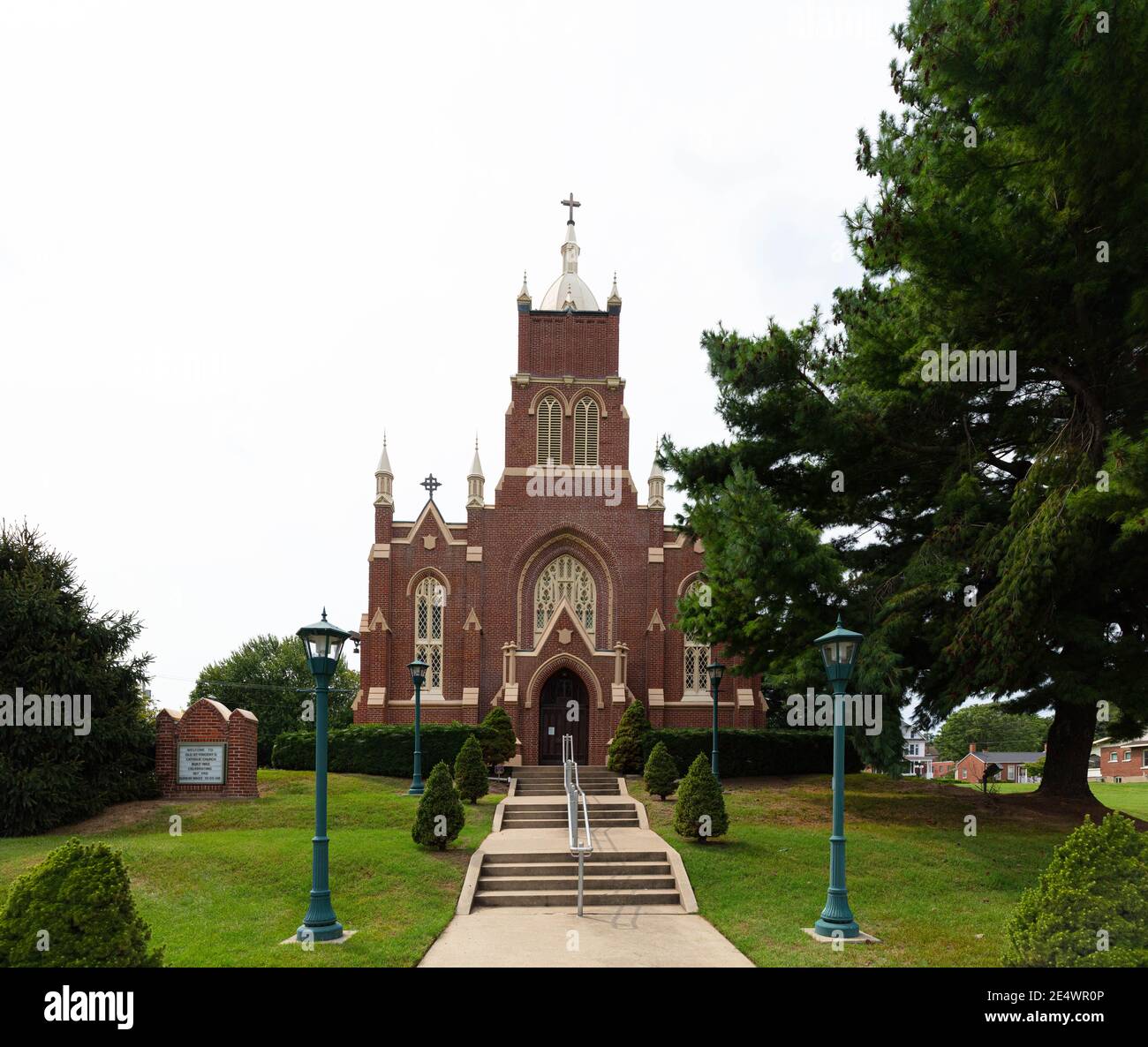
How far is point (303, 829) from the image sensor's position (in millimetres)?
17016

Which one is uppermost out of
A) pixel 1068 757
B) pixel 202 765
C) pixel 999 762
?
pixel 1068 757

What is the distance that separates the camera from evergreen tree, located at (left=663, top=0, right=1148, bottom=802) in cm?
1434

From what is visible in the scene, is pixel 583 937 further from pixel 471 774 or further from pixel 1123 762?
pixel 1123 762

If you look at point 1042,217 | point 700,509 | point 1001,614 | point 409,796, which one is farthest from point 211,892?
Answer: point 1042,217

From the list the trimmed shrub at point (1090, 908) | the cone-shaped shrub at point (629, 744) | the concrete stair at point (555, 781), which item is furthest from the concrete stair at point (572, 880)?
the cone-shaped shrub at point (629, 744)

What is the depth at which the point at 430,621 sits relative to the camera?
3164cm

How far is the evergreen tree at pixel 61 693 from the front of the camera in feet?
58.7

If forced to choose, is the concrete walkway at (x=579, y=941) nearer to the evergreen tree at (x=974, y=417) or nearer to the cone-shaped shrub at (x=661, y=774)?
the evergreen tree at (x=974, y=417)

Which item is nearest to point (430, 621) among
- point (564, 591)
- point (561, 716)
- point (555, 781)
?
point (564, 591)

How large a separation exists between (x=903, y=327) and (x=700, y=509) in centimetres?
522

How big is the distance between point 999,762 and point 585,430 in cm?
5292
